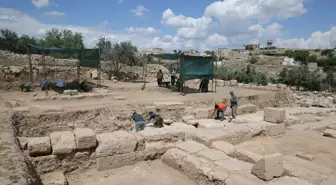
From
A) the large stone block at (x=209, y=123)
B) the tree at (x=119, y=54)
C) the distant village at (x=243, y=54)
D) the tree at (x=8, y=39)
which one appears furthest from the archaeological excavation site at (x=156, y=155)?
the tree at (x=8, y=39)

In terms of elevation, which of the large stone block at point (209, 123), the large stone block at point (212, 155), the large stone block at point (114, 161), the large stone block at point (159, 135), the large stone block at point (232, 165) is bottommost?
the large stone block at point (209, 123)

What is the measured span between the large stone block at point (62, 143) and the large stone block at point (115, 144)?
0.50m

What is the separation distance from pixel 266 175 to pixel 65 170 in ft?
12.1

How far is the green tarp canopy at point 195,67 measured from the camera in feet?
44.3

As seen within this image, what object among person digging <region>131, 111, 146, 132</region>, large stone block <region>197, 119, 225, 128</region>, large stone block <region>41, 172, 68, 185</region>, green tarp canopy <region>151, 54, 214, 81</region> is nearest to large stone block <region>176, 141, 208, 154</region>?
large stone block <region>41, 172, 68, 185</region>

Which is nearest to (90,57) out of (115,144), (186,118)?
(186,118)

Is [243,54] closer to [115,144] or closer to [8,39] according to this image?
[8,39]

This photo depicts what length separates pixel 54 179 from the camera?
13.8ft

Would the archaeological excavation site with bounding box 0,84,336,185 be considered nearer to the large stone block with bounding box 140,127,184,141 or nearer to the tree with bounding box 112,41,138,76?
the large stone block with bounding box 140,127,184,141

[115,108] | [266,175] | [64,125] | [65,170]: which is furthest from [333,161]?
[64,125]

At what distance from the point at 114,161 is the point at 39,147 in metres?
1.42

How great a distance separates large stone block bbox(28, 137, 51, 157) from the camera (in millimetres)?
4398

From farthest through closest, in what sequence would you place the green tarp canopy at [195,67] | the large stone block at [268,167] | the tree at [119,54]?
1. the tree at [119,54]
2. the green tarp canopy at [195,67]
3. the large stone block at [268,167]

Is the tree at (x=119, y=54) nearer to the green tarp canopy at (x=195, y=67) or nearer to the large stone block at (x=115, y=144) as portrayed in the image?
the green tarp canopy at (x=195, y=67)
